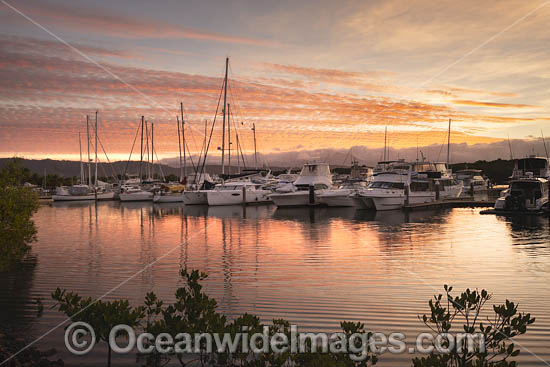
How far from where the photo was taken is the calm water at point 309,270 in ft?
30.8

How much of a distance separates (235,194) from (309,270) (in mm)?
37251

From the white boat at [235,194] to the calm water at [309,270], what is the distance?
21.8m

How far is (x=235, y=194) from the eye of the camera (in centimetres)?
5122

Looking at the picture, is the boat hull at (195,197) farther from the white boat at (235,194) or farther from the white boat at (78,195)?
the white boat at (78,195)

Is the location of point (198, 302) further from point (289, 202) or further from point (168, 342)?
point (289, 202)

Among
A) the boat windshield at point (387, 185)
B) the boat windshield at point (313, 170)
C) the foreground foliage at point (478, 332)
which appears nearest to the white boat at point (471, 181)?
the boat windshield at point (313, 170)

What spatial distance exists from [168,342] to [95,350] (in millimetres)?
1871

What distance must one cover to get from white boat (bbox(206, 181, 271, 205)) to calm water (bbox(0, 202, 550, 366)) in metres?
21.8

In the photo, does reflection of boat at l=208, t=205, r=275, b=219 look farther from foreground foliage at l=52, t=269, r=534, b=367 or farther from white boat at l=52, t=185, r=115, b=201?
white boat at l=52, t=185, r=115, b=201

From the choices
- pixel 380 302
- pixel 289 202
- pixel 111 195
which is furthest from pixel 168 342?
pixel 111 195

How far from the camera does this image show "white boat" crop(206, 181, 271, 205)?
5034 centimetres

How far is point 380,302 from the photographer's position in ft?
34.0

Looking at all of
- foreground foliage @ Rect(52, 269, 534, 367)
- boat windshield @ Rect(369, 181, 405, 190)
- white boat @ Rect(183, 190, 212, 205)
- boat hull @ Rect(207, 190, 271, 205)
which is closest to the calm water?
foreground foliage @ Rect(52, 269, 534, 367)

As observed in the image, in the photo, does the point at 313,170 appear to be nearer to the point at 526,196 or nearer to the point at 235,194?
the point at 235,194
